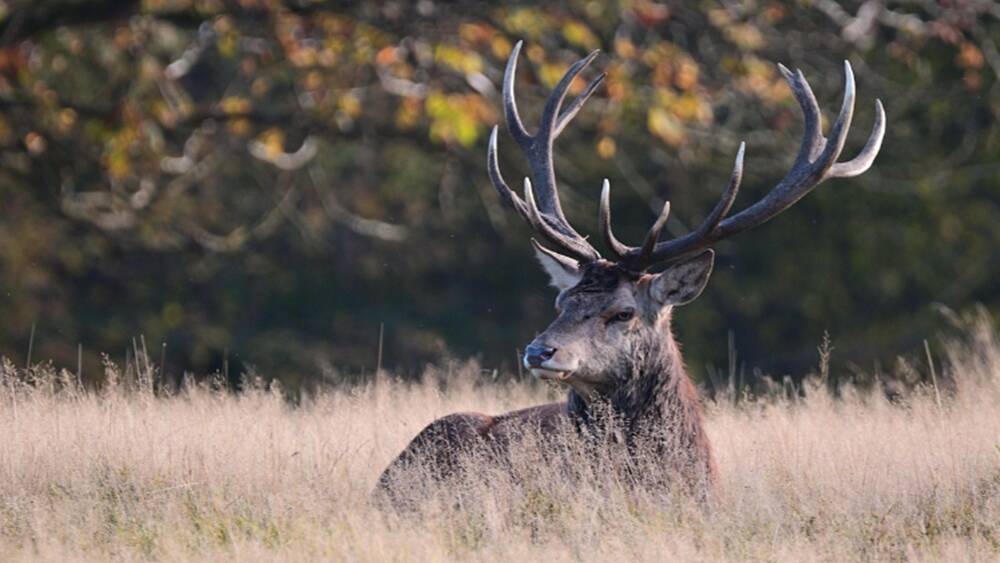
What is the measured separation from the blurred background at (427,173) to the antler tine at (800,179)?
398 centimetres

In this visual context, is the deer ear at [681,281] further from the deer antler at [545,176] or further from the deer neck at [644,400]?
the deer antler at [545,176]

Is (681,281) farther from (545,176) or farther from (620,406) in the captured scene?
(545,176)

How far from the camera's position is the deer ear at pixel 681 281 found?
275 inches

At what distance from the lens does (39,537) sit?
5.82m

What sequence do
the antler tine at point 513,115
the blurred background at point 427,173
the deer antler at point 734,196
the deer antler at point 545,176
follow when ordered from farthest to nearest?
the blurred background at point 427,173, the antler tine at point 513,115, the deer antler at point 545,176, the deer antler at point 734,196

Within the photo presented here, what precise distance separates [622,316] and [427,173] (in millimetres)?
13923

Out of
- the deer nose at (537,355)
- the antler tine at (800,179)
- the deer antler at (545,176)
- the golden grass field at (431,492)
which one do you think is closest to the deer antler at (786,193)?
the antler tine at (800,179)

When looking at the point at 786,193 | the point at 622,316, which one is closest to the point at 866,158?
the point at 786,193

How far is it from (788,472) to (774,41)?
7.03 m

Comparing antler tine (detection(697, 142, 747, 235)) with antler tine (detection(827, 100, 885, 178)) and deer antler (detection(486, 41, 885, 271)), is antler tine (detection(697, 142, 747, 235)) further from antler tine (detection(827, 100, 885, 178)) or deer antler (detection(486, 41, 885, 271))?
antler tine (detection(827, 100, 885, 178))

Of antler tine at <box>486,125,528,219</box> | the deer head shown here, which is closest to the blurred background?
antler tine at <box>486,125,528,219</box>

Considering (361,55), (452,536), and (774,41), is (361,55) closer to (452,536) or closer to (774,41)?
(774,41)

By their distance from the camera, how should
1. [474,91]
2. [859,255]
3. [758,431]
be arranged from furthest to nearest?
[859,255]
[474,91]
[758,431]

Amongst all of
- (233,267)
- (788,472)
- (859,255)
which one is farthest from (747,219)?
(233,267)
